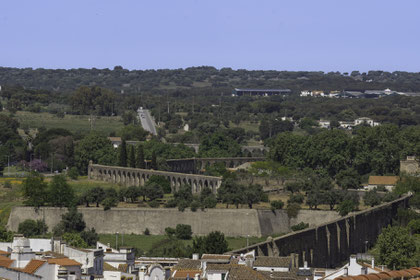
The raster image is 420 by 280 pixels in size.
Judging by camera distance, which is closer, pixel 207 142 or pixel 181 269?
pixel 181 269

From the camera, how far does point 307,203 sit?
9738 cm

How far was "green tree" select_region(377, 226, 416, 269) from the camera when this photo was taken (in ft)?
197

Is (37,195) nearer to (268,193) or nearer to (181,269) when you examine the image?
(268,193)

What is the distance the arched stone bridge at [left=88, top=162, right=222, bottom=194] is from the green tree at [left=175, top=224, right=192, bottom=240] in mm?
17629

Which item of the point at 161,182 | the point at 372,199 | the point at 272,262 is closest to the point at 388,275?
the point at 272,262

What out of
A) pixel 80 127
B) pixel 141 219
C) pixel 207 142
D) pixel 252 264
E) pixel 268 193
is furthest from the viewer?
pixel 80 127

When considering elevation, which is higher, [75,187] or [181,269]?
[181,269]

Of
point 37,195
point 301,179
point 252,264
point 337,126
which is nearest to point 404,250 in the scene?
point 252,264

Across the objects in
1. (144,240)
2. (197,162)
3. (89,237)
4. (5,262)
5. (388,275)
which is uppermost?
(5,262)

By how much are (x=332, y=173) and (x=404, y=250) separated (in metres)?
61.1

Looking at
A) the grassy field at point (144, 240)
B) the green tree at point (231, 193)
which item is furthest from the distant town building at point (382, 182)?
the grassy field at point (144, 240)

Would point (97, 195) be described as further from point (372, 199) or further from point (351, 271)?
point (351, 271)

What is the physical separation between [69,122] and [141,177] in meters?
65.3

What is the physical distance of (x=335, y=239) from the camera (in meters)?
78.4
